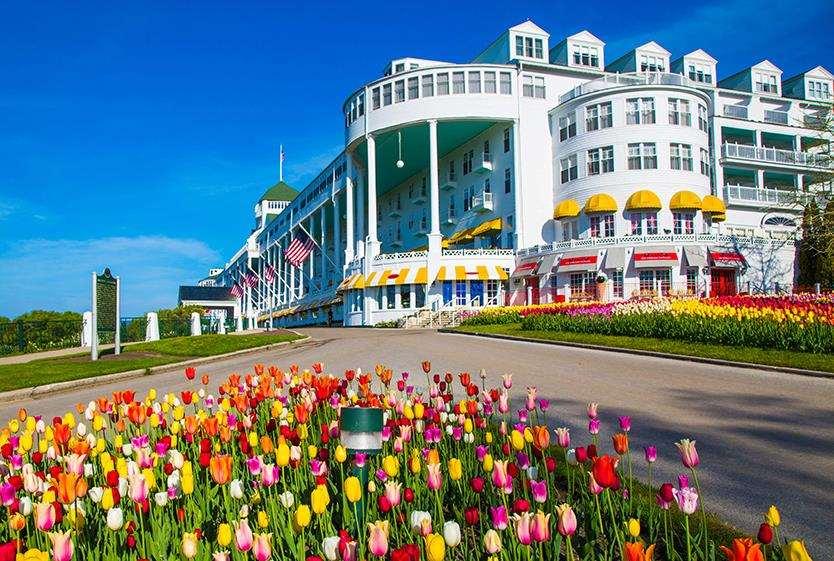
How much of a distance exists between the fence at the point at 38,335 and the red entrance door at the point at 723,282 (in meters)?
35.2

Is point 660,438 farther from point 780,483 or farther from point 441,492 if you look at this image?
point 441,492

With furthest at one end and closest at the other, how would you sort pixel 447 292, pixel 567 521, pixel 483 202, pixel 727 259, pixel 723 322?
pixel 483 202 < pixel 447 292 < pixel 727 259 < pixel 723 322 < pixel 567 521

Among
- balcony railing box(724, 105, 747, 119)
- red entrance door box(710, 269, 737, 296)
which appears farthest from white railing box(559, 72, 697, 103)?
red entrance door box(710, 269, 737, 296)

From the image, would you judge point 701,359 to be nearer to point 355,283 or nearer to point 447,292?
point 447,292

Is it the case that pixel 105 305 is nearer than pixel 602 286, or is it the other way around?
pixel 105 305

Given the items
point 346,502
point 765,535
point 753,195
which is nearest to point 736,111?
point 753,195

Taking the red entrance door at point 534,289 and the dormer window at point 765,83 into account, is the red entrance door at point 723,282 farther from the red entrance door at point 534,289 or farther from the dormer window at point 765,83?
the dormer window at point 765,83

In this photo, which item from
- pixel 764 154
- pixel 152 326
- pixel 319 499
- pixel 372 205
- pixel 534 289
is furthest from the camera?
pixel 764 154

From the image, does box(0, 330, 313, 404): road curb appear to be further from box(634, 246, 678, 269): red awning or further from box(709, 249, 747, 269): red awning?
box(709, 249, 747, 269): red awning

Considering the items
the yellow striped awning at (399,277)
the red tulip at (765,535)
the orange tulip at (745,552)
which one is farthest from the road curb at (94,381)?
the yellow striped awning at (399,277)

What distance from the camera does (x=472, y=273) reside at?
4716 cm

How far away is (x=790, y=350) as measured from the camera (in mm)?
14922

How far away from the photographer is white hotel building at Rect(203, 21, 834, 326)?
4216 cm

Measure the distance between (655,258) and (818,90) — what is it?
121 feet
